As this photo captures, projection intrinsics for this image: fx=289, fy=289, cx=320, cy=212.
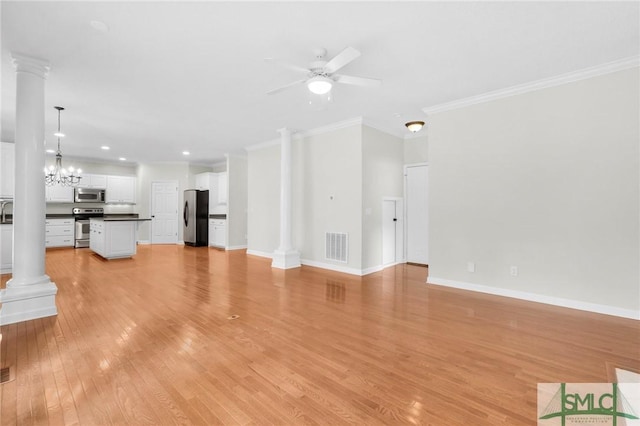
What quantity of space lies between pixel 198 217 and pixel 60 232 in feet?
12.5

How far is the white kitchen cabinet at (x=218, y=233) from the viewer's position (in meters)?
8.78

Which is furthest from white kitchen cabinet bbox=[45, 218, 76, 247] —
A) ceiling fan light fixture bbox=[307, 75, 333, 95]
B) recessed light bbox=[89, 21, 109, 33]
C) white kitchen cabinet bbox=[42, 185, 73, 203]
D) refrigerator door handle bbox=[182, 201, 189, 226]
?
ceiling fan light fixture bbox=[307, 75, 333, 95]

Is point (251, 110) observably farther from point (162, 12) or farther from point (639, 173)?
point (639, 173)

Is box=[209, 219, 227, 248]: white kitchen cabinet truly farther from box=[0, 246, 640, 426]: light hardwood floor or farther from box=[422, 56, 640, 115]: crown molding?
box=[422, 56, 640, 115]: crown molding

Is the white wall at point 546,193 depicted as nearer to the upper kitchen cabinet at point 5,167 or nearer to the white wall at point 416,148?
the white wall at point 416,148

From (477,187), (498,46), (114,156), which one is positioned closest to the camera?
(498,46)

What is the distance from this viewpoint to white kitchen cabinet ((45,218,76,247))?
837 centimetres

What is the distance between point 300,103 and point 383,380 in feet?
13.0

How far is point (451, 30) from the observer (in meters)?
2.70

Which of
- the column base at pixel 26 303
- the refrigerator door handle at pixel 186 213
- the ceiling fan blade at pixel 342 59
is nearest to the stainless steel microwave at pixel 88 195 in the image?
the refrigerator door handle at pixel 186 213

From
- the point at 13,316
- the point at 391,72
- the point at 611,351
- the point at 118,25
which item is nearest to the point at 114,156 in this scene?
the point at 13,316

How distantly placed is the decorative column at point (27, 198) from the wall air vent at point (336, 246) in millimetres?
4224

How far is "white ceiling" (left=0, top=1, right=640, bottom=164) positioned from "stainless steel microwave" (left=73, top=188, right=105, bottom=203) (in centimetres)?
469

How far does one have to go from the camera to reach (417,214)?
21.0ft
